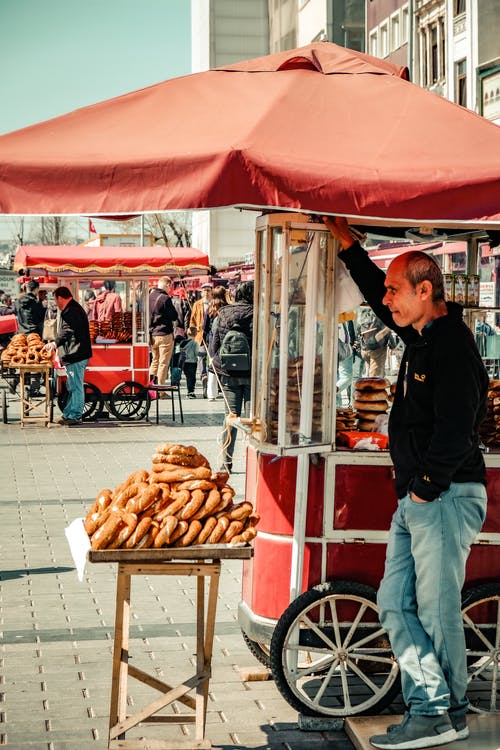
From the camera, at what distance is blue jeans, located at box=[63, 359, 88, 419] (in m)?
15.6

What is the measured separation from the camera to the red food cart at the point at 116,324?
1666cm

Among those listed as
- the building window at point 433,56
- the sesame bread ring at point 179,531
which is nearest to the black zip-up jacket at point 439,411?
the sesame bread ring at point 179,531

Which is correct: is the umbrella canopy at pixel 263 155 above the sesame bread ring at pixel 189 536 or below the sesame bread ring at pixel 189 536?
above

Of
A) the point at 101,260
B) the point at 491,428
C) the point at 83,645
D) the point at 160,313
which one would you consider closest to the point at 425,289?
the point at 491,428

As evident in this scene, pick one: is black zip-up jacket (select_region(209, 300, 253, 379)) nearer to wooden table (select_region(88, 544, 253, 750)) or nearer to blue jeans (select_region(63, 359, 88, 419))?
blue jeans (select_region(63, 359, 88, 419))

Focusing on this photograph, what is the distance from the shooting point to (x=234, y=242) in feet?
271

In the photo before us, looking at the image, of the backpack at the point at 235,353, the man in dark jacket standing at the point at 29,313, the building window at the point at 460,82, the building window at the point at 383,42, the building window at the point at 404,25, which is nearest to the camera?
the backpack at the point at 235,353

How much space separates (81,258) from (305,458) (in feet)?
41.0

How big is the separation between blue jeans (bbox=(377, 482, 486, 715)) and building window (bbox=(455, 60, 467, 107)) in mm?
35631

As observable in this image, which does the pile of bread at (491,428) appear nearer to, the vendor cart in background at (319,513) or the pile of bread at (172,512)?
the vendor cart in background at (319,513)

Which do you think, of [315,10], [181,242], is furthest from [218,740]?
[181,242]

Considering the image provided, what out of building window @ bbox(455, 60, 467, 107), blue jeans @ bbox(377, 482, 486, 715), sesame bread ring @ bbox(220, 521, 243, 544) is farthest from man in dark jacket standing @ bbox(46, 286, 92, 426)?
building window @ bbox(455, 60, 467, 107)

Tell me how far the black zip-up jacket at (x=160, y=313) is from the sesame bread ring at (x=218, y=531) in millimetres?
14048

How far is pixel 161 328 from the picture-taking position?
18.6 metres
